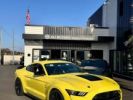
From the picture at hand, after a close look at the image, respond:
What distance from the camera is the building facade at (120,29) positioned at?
26.4m

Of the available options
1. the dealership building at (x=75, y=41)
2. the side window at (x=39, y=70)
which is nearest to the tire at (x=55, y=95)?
the side window at (x=39, y=70)

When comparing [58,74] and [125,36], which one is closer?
[58,74]

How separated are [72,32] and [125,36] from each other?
24.6 ft

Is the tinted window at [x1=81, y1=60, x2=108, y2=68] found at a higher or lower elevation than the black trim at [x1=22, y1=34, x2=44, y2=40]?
lower

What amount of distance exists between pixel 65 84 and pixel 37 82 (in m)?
1.98

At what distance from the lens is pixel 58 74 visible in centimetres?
1074

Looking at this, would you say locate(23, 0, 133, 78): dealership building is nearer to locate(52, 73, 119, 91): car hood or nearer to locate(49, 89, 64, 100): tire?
locate(52, 73, 119, 91): car hood

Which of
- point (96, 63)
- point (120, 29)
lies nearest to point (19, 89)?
point (96, 63)

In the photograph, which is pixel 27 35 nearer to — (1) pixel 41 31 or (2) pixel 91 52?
(1) pixel 41 31

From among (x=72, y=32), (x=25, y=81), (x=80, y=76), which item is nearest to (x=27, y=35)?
(x=72, y=32)

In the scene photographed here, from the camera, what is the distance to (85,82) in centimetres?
928

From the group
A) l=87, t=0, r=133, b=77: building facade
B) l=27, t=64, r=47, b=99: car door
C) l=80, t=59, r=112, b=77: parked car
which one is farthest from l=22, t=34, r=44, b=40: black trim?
l=27, t=64, r=47, b=99: car door

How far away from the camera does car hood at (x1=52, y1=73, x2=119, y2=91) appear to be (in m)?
9.05

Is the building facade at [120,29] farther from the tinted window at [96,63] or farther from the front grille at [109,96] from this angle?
the front grille at [109,96]
